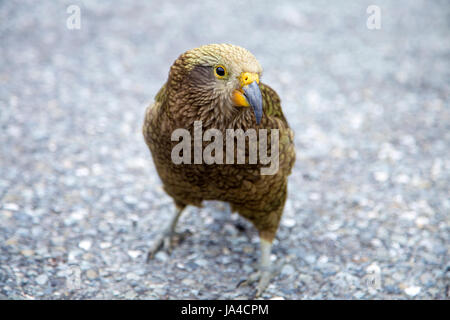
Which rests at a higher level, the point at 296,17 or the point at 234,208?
the point at 296,17

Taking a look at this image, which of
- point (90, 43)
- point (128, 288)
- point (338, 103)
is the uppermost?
point (90, 43)

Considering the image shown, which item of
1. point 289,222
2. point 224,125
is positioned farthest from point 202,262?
point 224,125

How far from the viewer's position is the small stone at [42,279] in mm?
3799

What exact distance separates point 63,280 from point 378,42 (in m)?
7.85

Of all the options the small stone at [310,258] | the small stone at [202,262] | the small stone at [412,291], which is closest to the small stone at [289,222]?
the small stone at [310,258]

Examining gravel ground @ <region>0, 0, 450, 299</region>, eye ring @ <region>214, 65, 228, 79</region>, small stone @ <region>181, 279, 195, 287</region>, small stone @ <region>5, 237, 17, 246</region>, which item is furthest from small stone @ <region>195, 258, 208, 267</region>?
eye ring @ <region>214, 65, 228, 79</region>

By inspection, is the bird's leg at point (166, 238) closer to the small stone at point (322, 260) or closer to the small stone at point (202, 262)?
the small stone at point (202, 262)

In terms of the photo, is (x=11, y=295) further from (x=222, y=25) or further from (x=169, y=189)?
(x=222, y=25)

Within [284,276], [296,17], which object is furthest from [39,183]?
[296,17]

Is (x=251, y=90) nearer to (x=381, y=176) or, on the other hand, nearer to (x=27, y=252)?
(x=27, y=252)

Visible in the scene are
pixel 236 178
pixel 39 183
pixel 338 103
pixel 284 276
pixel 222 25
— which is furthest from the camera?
pixel 222 25

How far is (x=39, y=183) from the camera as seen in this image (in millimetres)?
5098

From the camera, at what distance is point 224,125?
3.13 metres

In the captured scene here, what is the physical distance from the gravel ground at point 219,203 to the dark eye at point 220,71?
6.96ft
